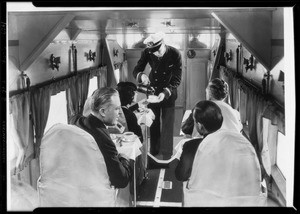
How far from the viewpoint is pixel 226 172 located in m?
2.36

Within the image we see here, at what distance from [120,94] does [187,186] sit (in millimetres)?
683

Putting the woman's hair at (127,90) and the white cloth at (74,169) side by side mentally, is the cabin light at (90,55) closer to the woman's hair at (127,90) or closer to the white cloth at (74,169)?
the woman's hair at (127,90)

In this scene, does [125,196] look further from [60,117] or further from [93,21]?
[93,21]

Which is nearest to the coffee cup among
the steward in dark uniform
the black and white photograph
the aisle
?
the black and white photograph

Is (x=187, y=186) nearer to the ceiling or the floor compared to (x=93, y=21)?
nearer to the floor

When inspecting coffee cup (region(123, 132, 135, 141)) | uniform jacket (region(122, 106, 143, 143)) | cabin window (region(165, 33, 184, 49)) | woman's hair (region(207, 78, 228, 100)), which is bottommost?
coffee cup (region(123, 132, 135, 141))

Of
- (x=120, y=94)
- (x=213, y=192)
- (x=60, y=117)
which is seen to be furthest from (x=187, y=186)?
(x=60, y=117)

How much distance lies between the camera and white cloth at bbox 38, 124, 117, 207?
239 cm

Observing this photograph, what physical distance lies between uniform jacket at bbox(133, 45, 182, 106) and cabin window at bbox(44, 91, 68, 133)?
45cm

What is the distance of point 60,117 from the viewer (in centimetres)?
240

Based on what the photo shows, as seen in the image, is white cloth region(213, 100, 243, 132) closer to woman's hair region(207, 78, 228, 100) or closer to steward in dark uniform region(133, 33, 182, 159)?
woman's hair region(207, 78, 228, 100)

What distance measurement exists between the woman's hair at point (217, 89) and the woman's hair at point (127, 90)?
17.8 inches

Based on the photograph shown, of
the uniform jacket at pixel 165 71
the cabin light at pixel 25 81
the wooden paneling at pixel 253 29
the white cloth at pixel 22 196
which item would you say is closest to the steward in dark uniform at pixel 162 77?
the uniform jacket at pixel 165 71

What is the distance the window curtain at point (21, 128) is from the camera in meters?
2.34
